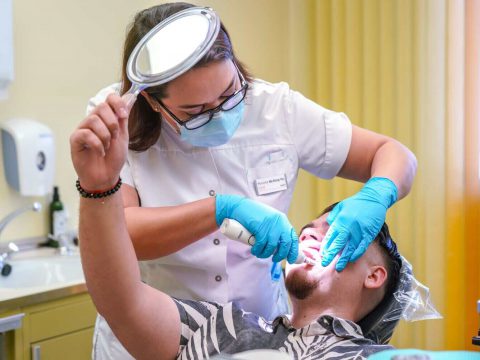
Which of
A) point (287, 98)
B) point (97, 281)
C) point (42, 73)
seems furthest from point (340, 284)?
point (42, 73)

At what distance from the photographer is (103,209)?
120cm

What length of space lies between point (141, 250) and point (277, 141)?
1.70 ft

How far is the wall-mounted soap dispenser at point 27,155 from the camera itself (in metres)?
2.72

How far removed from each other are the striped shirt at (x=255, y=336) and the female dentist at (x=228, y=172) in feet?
0.41

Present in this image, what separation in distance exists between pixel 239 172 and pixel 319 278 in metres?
0.37

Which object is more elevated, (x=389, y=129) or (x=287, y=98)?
(x=287, y=98)

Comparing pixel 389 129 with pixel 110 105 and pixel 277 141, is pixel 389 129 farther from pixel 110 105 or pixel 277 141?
pixel 110 105

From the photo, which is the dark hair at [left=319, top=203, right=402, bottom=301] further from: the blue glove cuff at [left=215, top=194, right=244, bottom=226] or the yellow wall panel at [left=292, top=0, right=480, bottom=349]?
the yellow wall panel at [left=292, top=0, right=480, bottom=349]

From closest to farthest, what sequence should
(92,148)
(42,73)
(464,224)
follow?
1. (92,148)
2. (42,73)
3. (464,224)

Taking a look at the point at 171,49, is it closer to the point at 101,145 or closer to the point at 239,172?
the point at 101,145

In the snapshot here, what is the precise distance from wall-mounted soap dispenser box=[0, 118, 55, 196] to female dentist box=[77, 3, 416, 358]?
1.16 meters

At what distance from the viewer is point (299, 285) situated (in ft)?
5.59

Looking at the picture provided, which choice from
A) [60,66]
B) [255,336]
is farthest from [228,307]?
[60,66]

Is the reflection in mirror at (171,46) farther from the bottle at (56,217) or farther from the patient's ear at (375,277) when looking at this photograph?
the bottle at (56,217)
